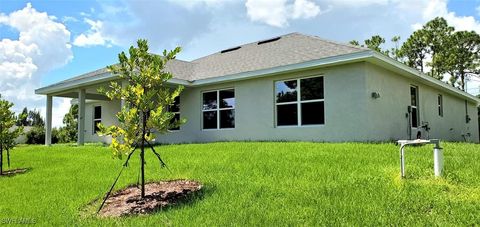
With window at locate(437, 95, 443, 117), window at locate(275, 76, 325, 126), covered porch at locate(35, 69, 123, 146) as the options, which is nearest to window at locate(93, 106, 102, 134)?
covered porch at locate(35, 69, 123, 146)

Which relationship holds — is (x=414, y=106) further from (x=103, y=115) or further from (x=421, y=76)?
(x=103, y=115)

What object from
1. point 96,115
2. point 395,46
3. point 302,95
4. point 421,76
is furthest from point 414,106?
point 395,46

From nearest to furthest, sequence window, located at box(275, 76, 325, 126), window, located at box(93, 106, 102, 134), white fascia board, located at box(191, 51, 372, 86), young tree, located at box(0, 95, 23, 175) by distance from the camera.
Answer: young tree, located at box(0, 95, 23, 175) < white fascia board, located at box(191, 51, 372, 86) < window, located at box(275, 76, 325, 126) < window, located at box(93, 106, 102, 134)

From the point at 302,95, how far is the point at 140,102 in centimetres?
822

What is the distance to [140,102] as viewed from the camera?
621cm

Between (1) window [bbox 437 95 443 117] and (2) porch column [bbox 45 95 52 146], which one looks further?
(2) porch column [bbox 45 95 52 146]

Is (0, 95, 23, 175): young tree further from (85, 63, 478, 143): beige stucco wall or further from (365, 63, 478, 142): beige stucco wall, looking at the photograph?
(365, 63, 478, 142): beige stucco wall

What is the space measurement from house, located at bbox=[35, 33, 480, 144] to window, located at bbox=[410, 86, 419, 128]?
42 mm

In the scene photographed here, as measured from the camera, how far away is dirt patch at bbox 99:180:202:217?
5734 mm

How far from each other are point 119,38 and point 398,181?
8.30m

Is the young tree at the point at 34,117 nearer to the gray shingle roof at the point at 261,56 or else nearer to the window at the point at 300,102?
the gray shingle roof at the point at 261,56

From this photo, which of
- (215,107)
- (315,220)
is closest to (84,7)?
(215,107)

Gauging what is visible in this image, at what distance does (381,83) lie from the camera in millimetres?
13117

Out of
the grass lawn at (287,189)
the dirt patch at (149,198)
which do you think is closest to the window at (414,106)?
the grass lawn at (287,189)
